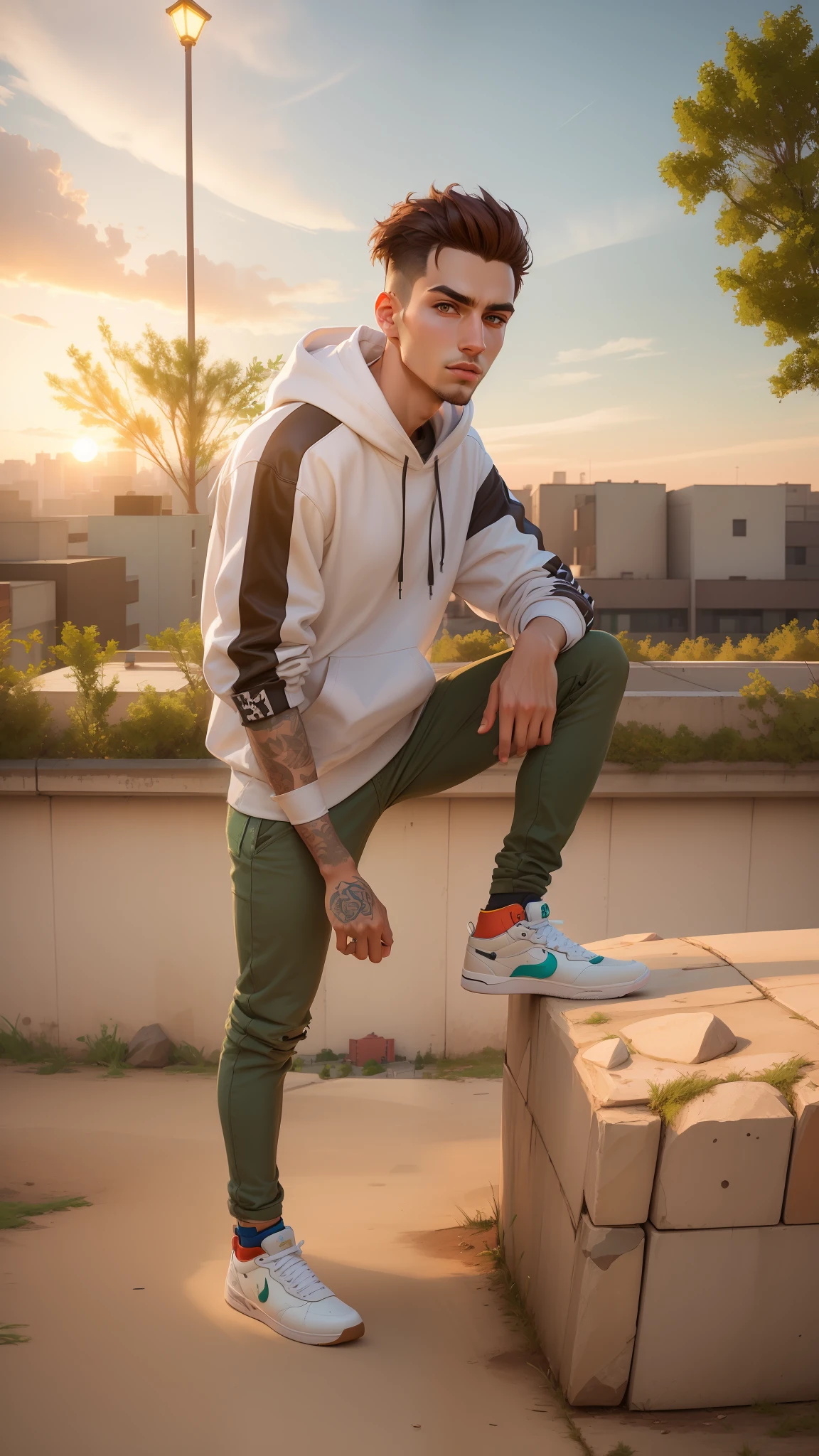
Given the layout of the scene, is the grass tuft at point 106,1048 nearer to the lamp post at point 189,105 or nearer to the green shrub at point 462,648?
the green shrub at point 462,648

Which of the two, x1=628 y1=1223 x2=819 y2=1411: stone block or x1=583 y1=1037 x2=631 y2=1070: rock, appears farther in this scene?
x1=583 y1=1037 x2=631 y2=1070: rock

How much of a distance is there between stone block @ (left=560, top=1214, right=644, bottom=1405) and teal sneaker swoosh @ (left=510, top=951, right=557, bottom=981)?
54 centimetres

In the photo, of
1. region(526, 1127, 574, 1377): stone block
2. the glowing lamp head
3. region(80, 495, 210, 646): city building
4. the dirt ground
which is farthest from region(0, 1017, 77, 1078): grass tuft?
region(80, 495, 210, 646): city building

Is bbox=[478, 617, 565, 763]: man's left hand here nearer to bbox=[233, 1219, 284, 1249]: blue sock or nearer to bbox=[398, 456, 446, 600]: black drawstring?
Result: bbox=[398, 456, 446, 600]: black drawstring

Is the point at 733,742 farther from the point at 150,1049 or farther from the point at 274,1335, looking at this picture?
the point at 274,1335

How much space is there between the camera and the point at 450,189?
2.09 meters

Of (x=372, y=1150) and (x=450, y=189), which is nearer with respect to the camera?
(x=450, y=189)

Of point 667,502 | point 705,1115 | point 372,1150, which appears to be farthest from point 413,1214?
point 667,502

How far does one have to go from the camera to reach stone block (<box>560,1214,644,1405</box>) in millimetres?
1894

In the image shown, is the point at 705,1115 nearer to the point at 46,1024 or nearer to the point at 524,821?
the point at 524,821

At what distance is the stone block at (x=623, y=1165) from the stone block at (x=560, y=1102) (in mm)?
79

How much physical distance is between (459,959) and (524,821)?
3.60 m

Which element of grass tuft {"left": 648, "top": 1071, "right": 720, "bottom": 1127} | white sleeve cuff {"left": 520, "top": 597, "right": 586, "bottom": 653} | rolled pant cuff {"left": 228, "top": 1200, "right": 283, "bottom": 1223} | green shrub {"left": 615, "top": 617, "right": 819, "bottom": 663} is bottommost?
rolled pant cuff {"left": 228, "top": 1200, "right": 283, "bottom": 1223}

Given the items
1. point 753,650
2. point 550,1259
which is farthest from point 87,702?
point 753,650
